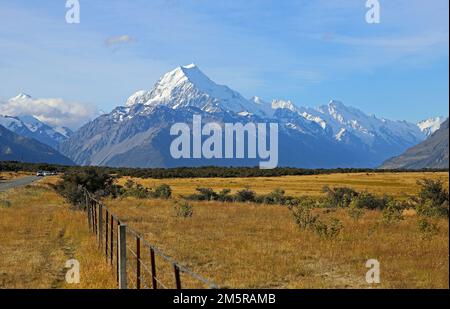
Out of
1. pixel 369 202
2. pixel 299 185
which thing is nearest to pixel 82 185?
pixel 369 202

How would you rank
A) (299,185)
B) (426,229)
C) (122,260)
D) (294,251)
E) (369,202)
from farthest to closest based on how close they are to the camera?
(299,185), (369,202), (426,229), (294,251), (122,260)

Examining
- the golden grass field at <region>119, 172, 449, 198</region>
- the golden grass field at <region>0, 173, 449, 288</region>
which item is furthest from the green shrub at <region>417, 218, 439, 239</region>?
the golden grass field at <region>119, 172, 449, 198</region>

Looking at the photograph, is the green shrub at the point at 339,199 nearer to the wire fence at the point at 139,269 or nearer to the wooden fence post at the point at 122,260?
the wire fence at the point at 139,269

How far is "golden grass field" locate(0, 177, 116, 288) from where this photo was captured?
1485 cm

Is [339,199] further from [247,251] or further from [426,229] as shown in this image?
[247,251]

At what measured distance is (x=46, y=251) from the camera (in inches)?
797

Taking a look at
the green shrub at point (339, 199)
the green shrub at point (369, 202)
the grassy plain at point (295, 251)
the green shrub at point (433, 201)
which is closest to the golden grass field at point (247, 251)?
the grassy plain at point (295, 251)

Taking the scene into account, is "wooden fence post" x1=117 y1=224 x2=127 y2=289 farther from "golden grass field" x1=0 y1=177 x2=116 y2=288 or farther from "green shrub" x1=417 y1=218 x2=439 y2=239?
"green shrub" x1=417 y1=218 x2=439 y2=239

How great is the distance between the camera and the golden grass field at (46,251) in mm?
14852

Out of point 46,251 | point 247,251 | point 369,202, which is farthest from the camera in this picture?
point 369,202
